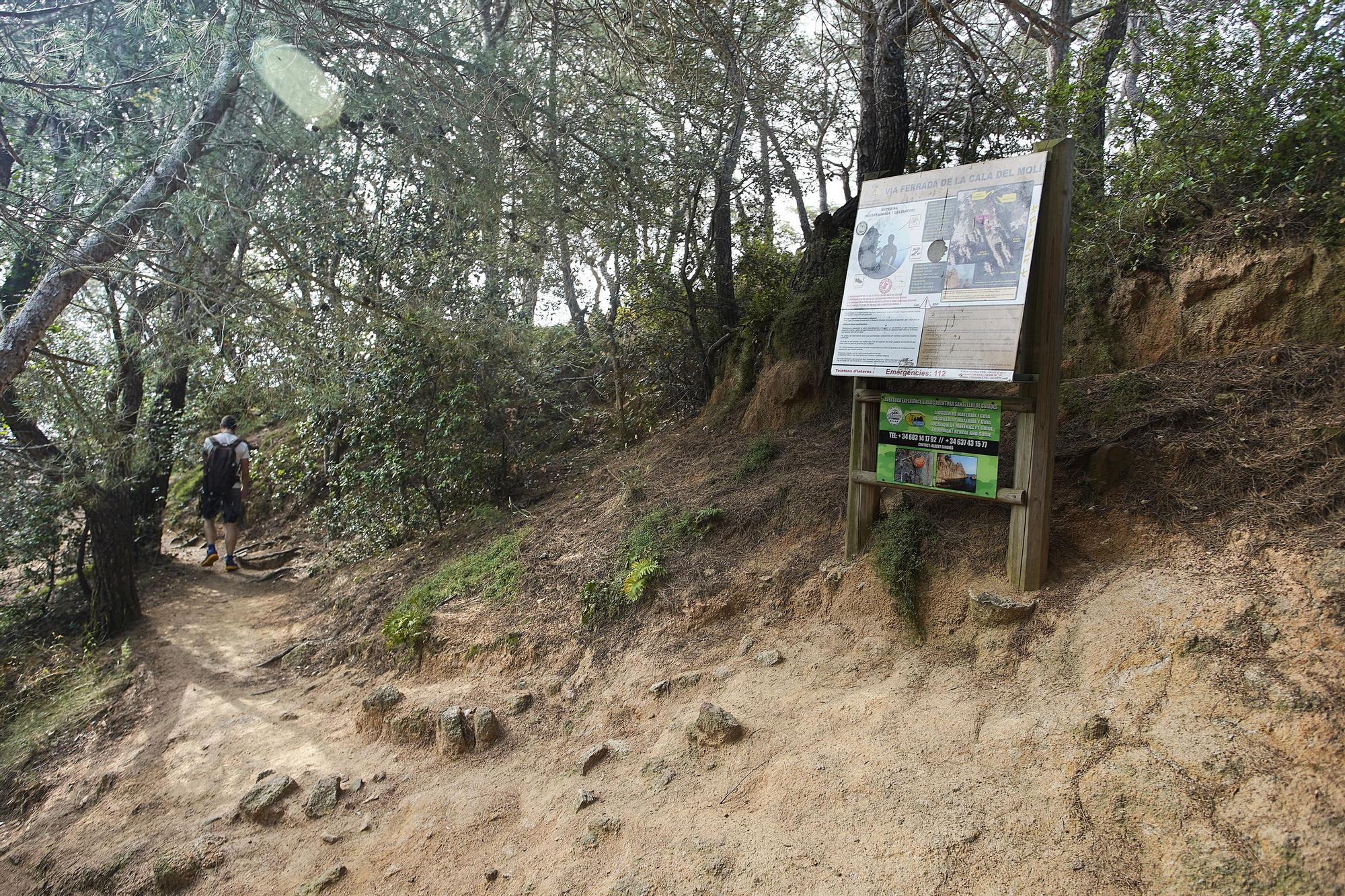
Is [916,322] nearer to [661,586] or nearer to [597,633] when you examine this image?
[661,586]

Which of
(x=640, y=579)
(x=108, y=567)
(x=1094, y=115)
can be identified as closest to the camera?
(x=640, y=579)

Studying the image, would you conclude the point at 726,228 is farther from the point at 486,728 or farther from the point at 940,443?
the point at 486,728

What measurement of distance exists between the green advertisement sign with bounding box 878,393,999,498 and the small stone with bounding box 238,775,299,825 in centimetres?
438

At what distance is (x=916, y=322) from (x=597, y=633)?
3.20 meters

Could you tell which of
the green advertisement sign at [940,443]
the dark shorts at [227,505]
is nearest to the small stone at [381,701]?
the green advertisement sign at [940,443]

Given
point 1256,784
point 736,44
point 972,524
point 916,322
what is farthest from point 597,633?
point 736,44

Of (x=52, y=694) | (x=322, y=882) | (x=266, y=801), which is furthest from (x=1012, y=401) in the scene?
(x=52, y=694)

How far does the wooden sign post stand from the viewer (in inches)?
155

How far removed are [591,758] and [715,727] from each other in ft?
2.70

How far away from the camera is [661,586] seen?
18.3 ft

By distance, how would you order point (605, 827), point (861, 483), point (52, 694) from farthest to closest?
1. point (52, 694)
2. point (861, 483)
3. point (605, 827)

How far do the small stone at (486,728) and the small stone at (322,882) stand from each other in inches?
42.4

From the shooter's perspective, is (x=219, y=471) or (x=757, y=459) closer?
(x=757, y=459)

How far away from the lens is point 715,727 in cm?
405
